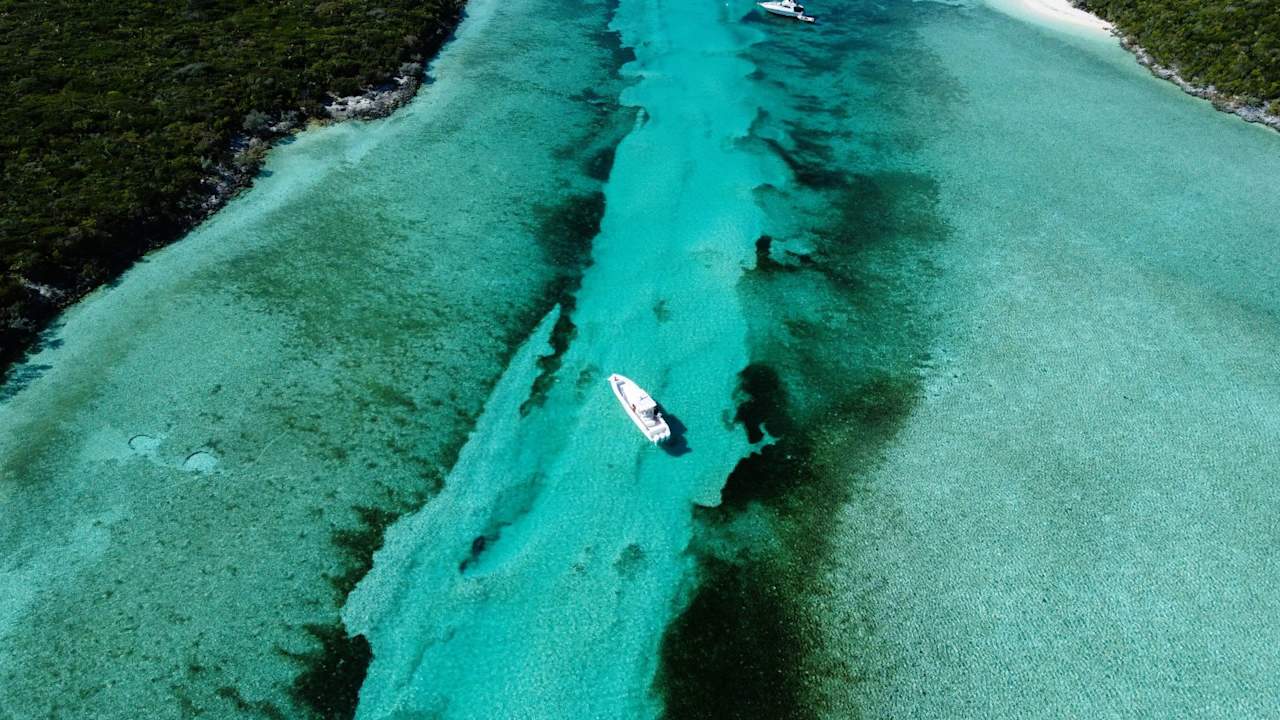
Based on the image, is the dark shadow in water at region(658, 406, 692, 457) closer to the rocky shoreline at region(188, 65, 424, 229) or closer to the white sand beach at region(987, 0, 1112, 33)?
the rocky shoreline at region(188, 65, 424, 229)

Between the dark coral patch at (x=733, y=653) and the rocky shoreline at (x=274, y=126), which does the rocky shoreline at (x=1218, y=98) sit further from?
the rocky shoreline at (x=274, y=126)

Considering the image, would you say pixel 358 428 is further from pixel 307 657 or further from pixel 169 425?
pixel 307 657

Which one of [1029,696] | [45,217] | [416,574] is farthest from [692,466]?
[45,217]

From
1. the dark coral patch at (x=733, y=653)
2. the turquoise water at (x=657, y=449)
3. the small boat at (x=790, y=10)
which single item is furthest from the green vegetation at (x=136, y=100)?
the small boat at (x=790, y=10)

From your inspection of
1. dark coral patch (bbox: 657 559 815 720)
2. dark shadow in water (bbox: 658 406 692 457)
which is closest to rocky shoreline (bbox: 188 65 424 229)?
dark shadow in water (bbox: 658 406 692 457)

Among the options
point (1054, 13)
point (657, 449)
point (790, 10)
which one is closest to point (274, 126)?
point (657, 449)

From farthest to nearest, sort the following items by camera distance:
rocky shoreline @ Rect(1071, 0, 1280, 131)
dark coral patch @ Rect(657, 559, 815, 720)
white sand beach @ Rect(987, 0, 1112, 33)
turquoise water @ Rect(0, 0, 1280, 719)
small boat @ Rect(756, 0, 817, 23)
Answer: small boat @ Rect(756, 0, 817, 23) < white sand beach @ Rect(987, 0, 1112, 33) < rocky shoreline @ Rect(1071, 0, 1280, 131) < turquoise water @ Rect(0, 0, 1280, 719) < dark coral patch @ Rect(657, 559, 815, 720)
